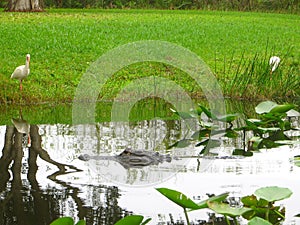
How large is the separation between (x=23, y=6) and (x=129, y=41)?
751 centimetres

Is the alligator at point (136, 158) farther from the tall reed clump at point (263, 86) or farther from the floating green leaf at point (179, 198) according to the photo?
the tall reed clump at point (263, 86)

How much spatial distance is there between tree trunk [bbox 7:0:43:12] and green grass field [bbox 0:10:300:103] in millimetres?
1327

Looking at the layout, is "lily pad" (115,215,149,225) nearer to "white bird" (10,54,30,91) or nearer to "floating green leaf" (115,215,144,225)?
"floating green leaf" (115,215,144,225)

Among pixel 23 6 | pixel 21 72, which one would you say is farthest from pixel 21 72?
pixel 23 6

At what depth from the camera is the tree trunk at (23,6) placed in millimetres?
21953

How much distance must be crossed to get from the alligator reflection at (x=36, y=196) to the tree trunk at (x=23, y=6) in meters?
15.2

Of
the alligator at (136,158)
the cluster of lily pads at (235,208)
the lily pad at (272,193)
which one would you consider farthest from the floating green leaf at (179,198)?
the alligator at (136,158)

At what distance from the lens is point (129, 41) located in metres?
15.4

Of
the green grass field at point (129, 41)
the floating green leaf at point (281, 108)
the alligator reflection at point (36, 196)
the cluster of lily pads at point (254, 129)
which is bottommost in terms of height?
the alligator reflection at point (36, 196)

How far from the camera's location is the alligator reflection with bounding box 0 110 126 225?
5.08 m

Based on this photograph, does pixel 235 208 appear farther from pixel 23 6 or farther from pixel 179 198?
pixel 23 6

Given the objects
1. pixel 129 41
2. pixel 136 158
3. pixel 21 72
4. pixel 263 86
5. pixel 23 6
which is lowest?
pixel 136 158

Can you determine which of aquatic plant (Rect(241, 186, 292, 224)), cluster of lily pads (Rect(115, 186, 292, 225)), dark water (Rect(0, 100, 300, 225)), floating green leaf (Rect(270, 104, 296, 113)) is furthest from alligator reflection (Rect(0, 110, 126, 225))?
floating green leaf (Rect(270, 104, 296, 113))

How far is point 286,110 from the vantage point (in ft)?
26.0
